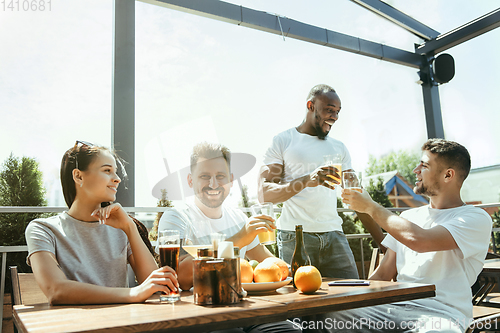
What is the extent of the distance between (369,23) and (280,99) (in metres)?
4.48

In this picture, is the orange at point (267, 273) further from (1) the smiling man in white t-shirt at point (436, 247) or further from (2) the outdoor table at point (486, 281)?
(2) the outdoor table at point (486, 281)

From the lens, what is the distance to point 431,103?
4676 mm

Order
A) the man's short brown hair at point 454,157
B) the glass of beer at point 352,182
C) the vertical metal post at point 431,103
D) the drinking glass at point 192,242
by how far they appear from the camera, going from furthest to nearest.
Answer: the vertical metal post at point 431,103 → the man's short brown hair at point 454,157 → the glass of beer at point 352,182 → the drinking glass at point 192,242

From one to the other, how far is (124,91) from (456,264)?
2.39m

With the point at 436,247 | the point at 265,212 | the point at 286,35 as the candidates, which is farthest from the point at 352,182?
the point at 286,35

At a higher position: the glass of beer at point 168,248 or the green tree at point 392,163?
the green tree at point 392,163

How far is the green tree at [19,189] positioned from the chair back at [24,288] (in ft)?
9.27

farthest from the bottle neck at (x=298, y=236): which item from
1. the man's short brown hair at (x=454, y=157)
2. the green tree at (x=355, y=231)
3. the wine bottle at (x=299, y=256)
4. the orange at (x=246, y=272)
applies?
the green tree at (x=355, y=231)

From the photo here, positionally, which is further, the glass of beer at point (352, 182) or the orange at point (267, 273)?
the glass of beer at point (352, 182)

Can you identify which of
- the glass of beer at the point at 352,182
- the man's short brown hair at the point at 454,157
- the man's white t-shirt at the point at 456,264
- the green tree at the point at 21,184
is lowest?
the man's white t-shirt at the point at 456,264

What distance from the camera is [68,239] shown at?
1375 mm

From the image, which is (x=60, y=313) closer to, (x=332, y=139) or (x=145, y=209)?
(x=145, y=209)

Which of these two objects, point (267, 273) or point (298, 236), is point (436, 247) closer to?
point (298, 236)

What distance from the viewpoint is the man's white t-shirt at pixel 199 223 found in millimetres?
1196
